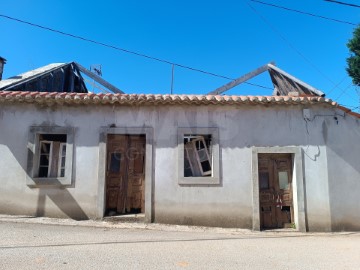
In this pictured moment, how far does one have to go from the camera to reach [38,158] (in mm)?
8016

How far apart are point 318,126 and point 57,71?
9463 millimetres

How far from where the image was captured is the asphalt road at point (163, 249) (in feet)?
15.2

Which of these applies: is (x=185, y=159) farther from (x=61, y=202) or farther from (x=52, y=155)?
(x=52, y=155)

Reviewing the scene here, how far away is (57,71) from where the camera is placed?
11.8 metres

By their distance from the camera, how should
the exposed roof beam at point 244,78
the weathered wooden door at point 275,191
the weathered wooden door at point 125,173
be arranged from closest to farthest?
the weathered wooden door at point 275,191 → the weathered wooden door at point 125,173 → the exposed roof beam at point 244,78

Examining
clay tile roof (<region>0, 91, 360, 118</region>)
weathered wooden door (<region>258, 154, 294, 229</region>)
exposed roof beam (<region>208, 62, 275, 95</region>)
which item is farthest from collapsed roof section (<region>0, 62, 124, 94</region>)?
weathered wooden door (<region>258, 154, 294, 229</region>)

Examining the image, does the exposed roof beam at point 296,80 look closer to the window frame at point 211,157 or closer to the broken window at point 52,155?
the window frame at point 211,157

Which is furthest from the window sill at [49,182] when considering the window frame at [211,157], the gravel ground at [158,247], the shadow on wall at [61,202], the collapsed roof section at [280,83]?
the collapsed roof section at [280,83]

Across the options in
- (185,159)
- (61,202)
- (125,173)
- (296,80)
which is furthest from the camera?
(296,80)

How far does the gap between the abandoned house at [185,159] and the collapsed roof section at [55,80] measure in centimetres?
201

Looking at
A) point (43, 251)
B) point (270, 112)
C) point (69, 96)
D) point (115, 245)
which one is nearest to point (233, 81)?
point (270, 112)

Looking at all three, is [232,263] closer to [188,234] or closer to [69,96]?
[188,234]


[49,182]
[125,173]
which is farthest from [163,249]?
[49,182]

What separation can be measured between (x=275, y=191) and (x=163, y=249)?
3.97 metres
